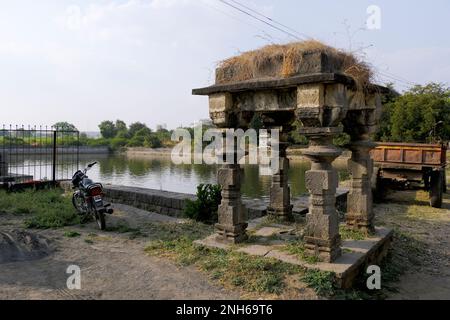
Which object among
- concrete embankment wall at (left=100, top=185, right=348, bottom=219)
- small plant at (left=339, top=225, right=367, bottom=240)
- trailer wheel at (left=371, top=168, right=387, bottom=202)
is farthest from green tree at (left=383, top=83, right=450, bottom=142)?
small plant at (left=339, top=225, right=367, bottom=240)

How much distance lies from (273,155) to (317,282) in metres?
3.26

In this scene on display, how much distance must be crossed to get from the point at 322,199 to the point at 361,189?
4.95ft

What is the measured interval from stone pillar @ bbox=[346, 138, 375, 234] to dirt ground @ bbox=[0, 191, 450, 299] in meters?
0.94

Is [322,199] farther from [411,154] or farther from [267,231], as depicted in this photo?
[411,154]

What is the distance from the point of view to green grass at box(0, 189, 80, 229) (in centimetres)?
697

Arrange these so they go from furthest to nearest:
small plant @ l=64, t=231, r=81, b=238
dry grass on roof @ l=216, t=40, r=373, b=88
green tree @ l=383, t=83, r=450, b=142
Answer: green tree @ l=383, t=83, r=450, b=142 → small plant @ l=64, t=231, r=81, b=238 → dry grass on roof @ l=216, t=40, r=373, b=88

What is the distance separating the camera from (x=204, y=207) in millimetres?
7746

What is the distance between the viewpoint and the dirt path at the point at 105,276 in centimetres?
386

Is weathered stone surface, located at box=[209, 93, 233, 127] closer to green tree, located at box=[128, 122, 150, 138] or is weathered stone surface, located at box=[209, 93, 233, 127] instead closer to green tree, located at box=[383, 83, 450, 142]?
green tree, located at box=[383, 83, 450, 142]

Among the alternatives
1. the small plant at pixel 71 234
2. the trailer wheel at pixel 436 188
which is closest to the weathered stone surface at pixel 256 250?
the small plant at pixel 71 234

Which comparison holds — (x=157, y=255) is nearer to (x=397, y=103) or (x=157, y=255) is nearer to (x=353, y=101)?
(x=353, y=101)

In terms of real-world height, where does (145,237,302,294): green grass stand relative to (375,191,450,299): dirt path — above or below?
above
